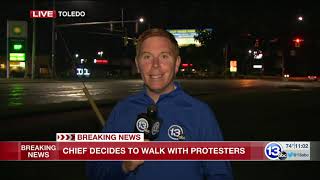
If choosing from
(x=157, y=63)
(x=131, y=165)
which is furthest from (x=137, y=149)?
(x=157, y=63)

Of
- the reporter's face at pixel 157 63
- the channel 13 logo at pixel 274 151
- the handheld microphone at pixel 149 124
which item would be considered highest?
the reporter's face at pixel 157 63

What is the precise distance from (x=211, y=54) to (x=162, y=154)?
112576mm

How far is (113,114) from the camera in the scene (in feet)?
9.53

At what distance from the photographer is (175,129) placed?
2.62m

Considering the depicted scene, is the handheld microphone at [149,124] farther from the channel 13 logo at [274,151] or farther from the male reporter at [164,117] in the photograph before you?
the channel 13 logo at [274,151]

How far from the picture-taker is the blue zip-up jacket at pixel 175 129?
264 cm

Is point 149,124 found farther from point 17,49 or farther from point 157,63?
point 17,49

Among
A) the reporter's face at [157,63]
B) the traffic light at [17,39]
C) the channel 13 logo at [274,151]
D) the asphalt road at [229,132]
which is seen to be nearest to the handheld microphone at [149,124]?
the reporter's face at [157,63]

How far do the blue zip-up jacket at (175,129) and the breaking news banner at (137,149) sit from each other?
63 mm

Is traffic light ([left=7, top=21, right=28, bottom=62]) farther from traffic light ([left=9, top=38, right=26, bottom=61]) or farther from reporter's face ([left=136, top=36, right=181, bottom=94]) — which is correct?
reporter's face ([left=136, top=36, right=181, bottom=94])

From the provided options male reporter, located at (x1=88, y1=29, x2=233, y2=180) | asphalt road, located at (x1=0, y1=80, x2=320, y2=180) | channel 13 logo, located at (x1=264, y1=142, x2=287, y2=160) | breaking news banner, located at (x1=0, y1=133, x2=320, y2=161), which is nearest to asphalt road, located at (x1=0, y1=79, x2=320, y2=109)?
asphalt road, located at (x1=0, y1=80, x2=320, y2=180)

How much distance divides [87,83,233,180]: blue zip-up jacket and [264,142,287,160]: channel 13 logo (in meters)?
1.22

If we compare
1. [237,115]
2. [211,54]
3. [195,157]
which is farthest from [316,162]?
[211,54]

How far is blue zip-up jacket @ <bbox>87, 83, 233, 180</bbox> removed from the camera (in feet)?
8.67
